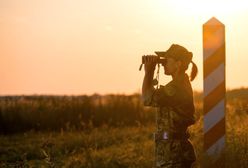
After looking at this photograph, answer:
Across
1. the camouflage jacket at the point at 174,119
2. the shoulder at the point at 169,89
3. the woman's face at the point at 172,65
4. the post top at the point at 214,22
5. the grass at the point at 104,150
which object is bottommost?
the grass at the point at 104,150

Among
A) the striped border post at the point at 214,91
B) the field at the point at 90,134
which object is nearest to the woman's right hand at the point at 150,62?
the striped border post at the point at 214,91

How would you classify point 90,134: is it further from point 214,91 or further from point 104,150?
point 214,91

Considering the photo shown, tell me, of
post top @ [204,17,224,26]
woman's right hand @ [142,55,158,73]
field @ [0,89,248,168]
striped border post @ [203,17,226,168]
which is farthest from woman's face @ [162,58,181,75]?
field @ [0,89,248,168]

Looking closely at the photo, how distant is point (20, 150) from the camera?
16828mm

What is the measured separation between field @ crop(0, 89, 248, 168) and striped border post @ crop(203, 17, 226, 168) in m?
0.96

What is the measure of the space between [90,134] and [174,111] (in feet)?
42.8

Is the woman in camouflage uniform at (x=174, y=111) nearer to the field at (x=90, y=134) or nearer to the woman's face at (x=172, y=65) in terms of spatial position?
the woman's face at (x=172, y=65)

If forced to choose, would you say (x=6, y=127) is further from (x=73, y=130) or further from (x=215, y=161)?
(x=215, y=161)

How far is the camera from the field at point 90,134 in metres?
11.0

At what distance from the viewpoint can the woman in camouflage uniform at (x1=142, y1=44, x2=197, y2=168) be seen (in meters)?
7.04

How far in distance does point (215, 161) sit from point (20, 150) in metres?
9.24

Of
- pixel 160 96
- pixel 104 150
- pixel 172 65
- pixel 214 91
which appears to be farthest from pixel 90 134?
pixel 160 96

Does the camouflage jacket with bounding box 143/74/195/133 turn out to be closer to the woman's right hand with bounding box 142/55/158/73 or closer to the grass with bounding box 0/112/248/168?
the woman's right hand with bounding box 142/55/158/73

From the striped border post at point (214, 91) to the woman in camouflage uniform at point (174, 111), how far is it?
0.99m
